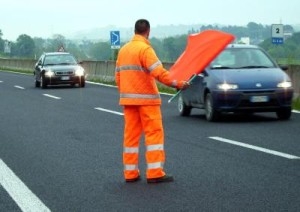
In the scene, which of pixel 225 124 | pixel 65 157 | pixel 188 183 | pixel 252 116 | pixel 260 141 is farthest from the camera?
pixel 252 116

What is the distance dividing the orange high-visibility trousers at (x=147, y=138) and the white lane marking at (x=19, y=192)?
1.14m

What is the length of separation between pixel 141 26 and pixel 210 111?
7292mm

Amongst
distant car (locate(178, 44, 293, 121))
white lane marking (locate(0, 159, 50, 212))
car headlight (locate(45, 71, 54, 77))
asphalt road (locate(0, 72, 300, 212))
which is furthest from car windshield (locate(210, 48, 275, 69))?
car headlight (locate(45, 71, 54, 77))

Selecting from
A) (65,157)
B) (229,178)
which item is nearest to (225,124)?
(65,157)

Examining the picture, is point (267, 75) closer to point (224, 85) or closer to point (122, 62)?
point (224, 85)

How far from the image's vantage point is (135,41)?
8.21 metres

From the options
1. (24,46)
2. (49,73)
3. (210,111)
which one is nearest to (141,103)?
(210,111)

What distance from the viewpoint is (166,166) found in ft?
30.4

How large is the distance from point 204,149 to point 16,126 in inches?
211

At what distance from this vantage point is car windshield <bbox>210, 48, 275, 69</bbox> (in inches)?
618

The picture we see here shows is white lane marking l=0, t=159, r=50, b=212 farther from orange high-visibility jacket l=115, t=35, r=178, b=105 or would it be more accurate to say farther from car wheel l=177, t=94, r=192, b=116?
car wheel l=177, t=94, r=192, b=116

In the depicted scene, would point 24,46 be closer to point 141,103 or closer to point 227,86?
point 227,86

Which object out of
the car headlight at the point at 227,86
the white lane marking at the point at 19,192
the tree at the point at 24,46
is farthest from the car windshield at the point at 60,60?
the tree at the point at 24,46

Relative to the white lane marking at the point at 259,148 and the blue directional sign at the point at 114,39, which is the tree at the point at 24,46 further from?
the white lane marking at the point at 259,148
